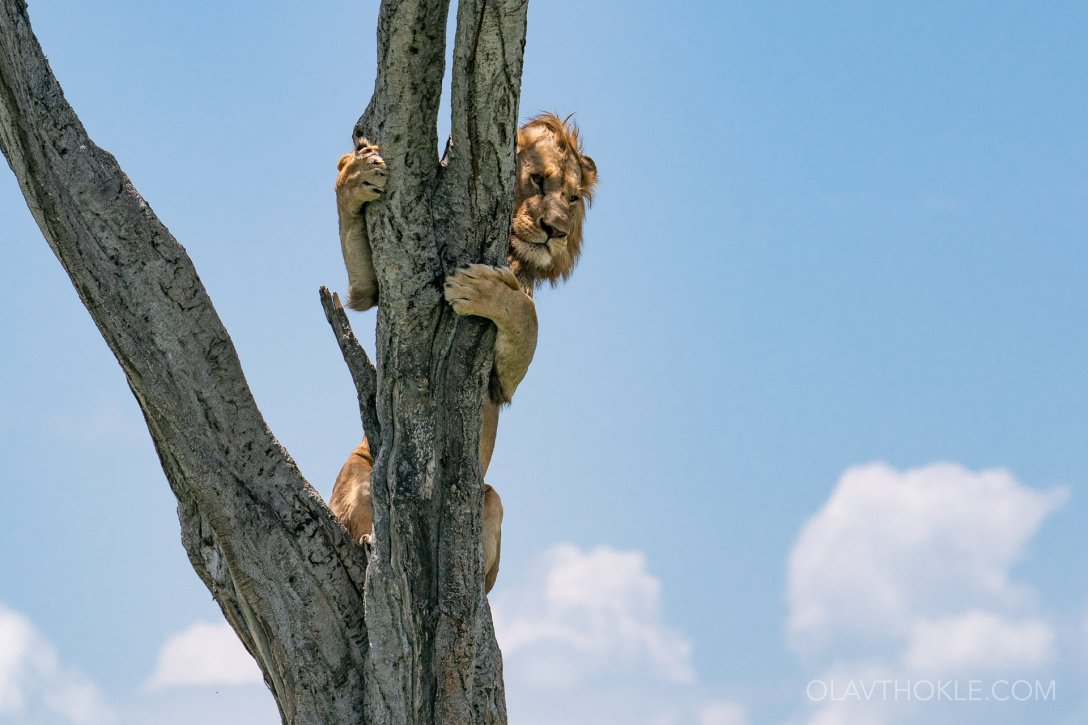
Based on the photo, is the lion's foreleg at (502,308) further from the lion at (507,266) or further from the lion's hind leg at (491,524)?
the lion's hind leg at (491,524)

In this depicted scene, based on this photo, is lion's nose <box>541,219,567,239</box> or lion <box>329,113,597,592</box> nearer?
lion <box>329,113,597,592</box>

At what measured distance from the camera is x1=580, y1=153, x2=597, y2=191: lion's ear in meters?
6.57

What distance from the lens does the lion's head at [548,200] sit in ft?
19.3

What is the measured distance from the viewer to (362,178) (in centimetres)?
493

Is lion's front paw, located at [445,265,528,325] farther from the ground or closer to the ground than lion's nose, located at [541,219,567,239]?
closer to the ground

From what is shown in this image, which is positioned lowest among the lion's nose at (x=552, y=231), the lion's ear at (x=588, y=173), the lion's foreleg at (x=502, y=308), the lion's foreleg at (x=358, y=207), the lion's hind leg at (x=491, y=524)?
the lion's hind leg at (x=491, y=524)

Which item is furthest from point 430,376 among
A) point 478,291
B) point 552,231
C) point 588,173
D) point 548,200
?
point 588,173

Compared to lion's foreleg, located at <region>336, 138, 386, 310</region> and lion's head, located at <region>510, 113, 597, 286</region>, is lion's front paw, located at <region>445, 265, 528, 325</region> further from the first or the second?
lion's head, located at <region>510, 113, 597, 286</region>

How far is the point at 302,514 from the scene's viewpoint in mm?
5336

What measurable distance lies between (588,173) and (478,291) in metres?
1.93

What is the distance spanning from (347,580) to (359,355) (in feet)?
3.47

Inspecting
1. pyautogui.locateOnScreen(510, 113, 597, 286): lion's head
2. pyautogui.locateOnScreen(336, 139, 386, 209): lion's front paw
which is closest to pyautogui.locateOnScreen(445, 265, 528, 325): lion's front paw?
pyautogui.locateOnScreen(336, 139, 386, 209): lion's front paw

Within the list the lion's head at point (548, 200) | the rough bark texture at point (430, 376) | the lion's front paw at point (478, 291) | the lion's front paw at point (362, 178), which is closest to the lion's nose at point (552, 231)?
the lion's head at point (548, 200)

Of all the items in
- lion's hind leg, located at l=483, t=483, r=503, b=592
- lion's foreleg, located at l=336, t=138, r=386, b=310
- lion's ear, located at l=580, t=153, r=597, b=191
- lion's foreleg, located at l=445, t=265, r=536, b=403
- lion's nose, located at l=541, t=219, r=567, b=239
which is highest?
lion's ear, located at l=580, t=153, r=597, b=191
